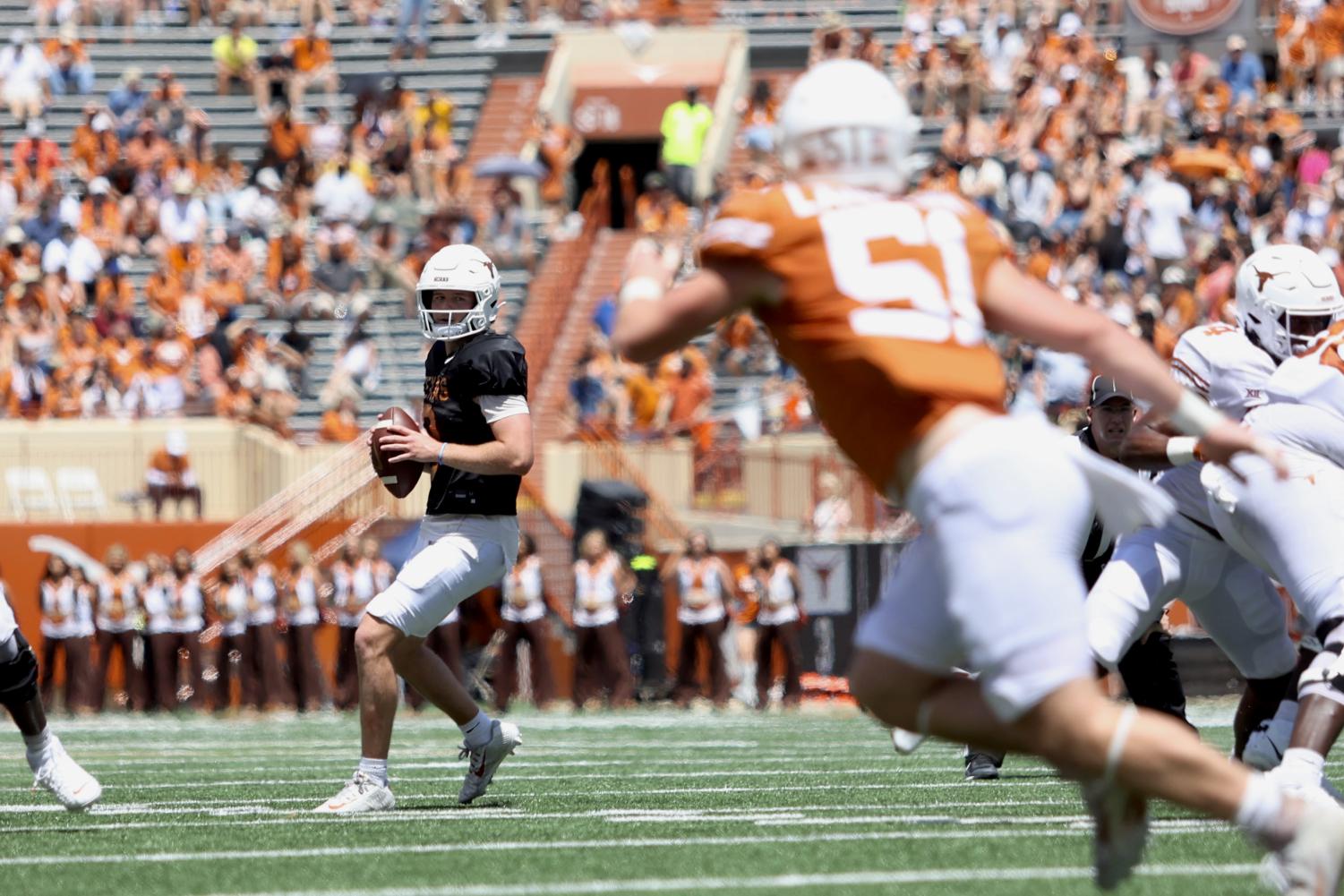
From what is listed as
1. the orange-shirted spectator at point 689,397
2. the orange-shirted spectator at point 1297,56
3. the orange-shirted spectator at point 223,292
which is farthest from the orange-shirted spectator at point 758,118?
the orange-shirted spectator at point 223,292

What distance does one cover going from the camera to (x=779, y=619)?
18781mm

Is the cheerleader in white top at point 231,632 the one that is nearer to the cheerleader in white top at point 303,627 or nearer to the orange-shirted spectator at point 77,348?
the cheerleader in white top at point 303,627

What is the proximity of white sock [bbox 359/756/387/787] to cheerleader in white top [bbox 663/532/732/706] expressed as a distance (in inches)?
454

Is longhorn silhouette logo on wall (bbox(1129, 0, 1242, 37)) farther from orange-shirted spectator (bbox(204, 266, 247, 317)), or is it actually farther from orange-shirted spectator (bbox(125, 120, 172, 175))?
orange-shirted spectator (bbox(125, 120, 172, 175))

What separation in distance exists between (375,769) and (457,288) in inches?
67.1

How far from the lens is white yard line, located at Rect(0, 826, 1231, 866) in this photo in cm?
614

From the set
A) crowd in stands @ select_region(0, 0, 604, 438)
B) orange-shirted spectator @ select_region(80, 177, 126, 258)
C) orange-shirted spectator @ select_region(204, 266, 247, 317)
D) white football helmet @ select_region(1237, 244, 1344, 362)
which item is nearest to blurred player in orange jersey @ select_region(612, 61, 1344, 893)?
white football helmet @ select_region(1237, 244, 1344, 362)

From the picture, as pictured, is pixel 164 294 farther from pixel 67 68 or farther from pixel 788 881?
pixel 788 881

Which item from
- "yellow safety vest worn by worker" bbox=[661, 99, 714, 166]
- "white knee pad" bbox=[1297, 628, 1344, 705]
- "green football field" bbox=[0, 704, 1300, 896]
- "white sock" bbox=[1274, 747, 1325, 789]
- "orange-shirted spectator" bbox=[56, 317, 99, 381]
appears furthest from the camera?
"yellow safety vest worn by worker" bbox=[661, 99, 714, 166]

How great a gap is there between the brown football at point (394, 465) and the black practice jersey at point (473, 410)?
0.35ft

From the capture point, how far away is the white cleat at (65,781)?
7.42m

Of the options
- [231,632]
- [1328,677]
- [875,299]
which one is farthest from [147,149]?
[875,299]

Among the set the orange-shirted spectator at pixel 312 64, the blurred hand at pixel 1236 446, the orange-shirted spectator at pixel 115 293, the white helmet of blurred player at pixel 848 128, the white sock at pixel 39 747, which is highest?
the white helmet of blurred player at pixel 848 128

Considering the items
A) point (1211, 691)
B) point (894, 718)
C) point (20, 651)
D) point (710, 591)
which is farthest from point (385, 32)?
point (894, 718)
